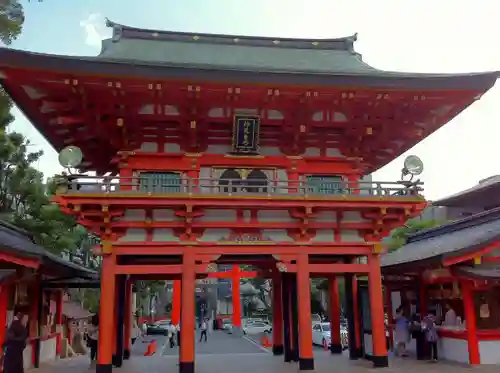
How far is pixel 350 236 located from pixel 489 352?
5186mm

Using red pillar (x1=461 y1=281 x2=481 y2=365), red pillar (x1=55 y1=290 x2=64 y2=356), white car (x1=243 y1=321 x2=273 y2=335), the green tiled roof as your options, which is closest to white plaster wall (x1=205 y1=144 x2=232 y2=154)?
the green tiled roof

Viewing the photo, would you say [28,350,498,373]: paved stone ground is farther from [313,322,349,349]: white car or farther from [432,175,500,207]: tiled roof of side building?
[432,175,500,207]: tiled roof of side building

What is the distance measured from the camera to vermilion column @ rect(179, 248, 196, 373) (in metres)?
12.6

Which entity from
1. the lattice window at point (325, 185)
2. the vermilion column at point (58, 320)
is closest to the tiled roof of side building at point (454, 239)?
the lattice window at point (325, 185)

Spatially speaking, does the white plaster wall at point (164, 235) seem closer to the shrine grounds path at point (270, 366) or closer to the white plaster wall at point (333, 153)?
the shrine grounds path at point (270, 366)

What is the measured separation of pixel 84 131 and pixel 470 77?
10.9m

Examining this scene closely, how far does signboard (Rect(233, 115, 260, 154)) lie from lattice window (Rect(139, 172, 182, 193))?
1926 millimetres

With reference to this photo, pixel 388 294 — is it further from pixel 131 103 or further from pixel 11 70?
pixel 11 70

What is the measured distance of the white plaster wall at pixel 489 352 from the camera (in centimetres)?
1388

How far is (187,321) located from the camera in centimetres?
1269

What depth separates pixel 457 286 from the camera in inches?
574

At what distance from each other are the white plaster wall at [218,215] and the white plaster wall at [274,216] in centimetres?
74

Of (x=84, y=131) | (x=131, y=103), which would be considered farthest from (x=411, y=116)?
(x=84, y=131)

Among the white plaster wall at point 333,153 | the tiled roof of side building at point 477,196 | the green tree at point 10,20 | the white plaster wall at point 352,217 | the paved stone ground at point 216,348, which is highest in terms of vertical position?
the green tree at point 10,20
